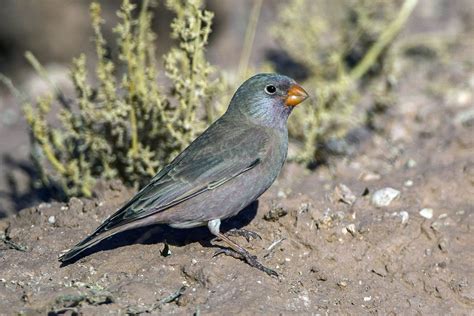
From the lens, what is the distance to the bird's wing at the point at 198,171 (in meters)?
4.70

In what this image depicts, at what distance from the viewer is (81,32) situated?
9.17 metres

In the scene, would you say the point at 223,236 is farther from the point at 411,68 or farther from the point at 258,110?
the point at 411,68

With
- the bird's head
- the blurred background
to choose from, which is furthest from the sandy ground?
the blurred background

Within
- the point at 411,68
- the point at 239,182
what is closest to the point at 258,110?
the point at 239,182

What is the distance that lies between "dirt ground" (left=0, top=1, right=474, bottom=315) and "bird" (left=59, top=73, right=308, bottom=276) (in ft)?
0.52

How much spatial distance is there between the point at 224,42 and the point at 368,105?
2.17 m

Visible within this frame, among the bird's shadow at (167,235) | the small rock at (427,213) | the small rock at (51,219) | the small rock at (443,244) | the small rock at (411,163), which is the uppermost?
the small rock at (51,219)

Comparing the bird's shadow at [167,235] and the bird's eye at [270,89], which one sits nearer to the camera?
the bird's shadow at [167,235]

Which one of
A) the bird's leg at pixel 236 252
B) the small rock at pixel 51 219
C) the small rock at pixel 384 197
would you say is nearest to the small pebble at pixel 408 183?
the small rock at pixel 384 197

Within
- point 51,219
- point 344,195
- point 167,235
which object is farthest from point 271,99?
point 51,219

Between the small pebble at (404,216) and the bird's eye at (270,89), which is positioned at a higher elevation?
the bird's eye at (270,89)

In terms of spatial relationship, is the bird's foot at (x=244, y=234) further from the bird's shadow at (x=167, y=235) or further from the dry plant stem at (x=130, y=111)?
the dry plant stem at (x=130, y=111)

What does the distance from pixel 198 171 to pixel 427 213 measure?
1.63 metres

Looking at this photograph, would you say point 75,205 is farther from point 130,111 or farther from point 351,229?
point 351,229
